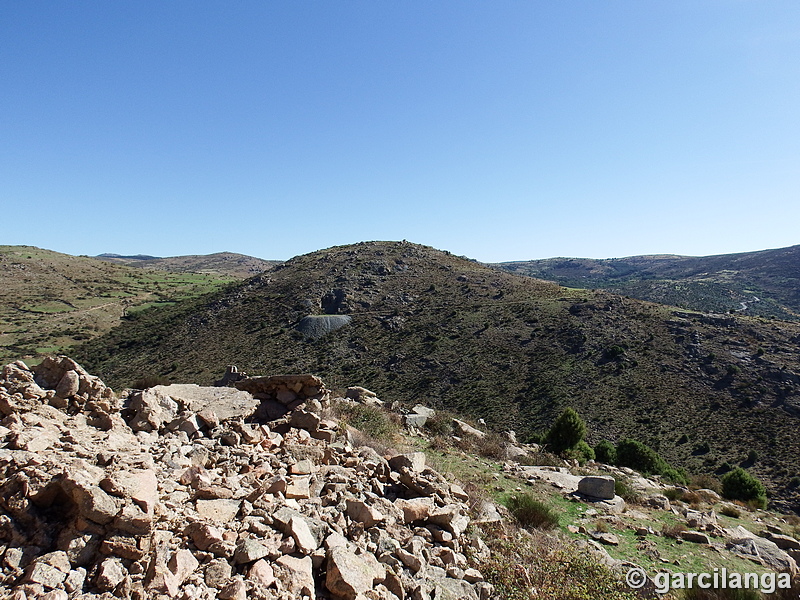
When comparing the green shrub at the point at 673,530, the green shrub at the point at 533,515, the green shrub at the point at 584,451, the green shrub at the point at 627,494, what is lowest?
the green shrub at the point at 584,451

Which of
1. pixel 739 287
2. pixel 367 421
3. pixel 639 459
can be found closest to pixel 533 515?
pixel 367 421

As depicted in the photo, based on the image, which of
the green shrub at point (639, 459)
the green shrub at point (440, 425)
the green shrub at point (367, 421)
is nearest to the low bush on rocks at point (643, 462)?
the green shrub at point (639, 459)

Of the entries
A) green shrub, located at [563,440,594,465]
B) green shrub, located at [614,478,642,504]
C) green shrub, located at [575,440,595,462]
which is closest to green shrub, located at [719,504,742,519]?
green shrub, located at [614,478,642,504]

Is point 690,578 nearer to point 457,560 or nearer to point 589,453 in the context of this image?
point 457,560

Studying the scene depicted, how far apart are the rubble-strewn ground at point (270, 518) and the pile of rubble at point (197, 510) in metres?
0.02

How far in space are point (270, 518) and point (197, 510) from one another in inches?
37.0

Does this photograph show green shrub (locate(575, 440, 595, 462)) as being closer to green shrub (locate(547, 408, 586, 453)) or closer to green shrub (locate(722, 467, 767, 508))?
green shrub (locate(547, 408, 586, 453))

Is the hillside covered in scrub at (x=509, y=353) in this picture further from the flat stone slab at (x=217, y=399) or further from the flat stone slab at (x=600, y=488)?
the flat stone slab at (x=217, y=399)

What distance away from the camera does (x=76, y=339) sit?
63531 millimetres

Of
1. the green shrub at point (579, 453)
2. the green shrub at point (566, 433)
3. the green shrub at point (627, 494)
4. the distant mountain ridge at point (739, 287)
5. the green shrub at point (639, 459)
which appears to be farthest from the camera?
the distant mountain ridge at point (739, 287)

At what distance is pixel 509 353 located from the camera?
43938 mm

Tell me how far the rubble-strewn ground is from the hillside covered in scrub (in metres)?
21.2

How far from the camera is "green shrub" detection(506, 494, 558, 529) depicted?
8484 millimetres

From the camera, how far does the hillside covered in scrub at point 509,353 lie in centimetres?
3144
